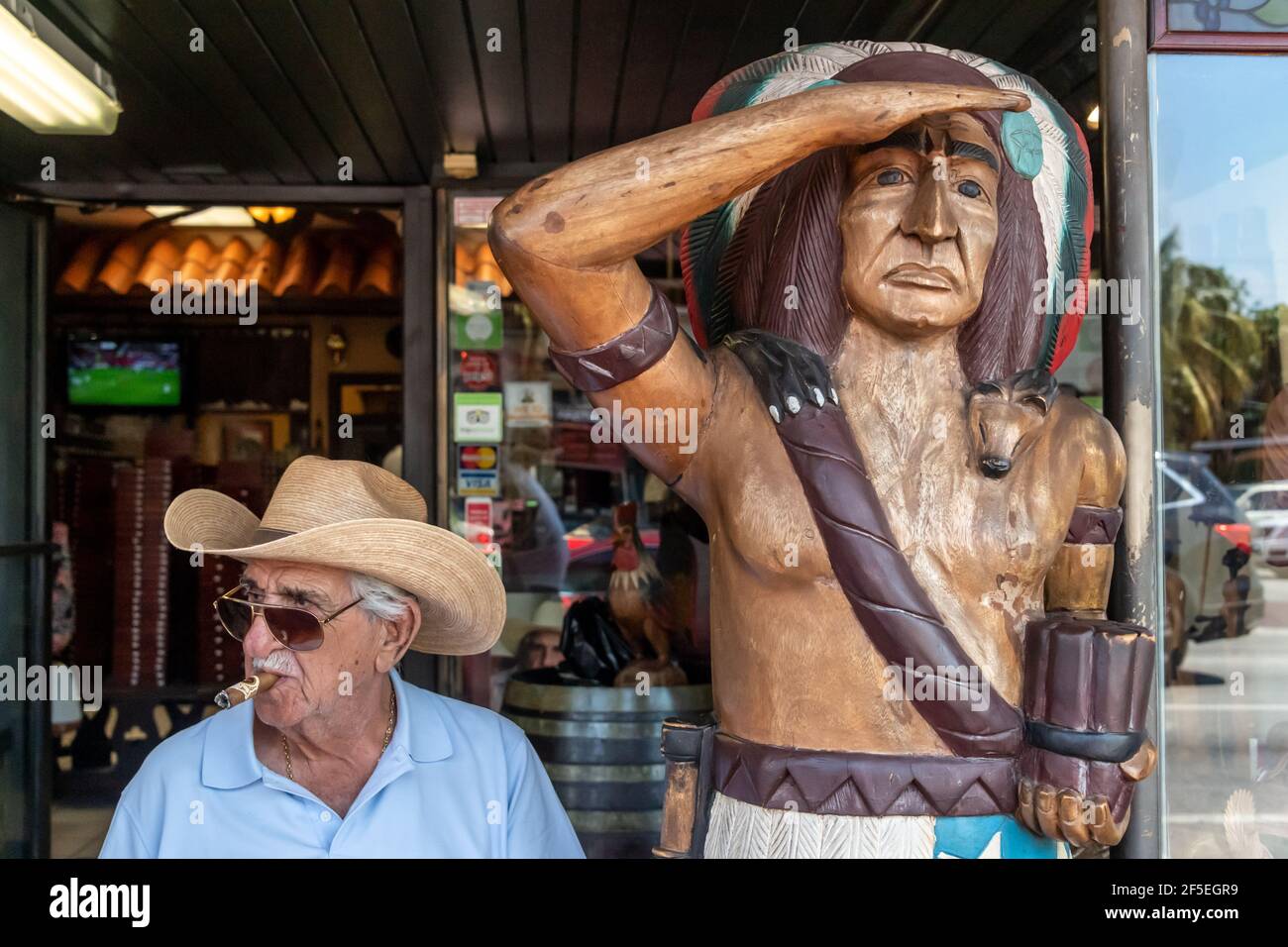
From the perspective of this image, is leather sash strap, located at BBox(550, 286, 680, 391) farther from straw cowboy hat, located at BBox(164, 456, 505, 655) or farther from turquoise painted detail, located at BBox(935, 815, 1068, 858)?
turquoise painted detail, located at BBox(935, 815, 1068, 858)

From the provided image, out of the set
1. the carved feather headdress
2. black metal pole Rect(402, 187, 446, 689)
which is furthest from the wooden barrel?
black metal pole Rect(402, 187, 446, 689)

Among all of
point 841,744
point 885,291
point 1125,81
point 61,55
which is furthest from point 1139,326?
point 61,55

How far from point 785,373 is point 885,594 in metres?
0.33

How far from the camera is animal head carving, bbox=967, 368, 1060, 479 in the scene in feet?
5.13

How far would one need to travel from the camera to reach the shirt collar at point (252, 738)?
1.78 metres

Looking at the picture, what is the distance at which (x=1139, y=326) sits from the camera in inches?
71.7

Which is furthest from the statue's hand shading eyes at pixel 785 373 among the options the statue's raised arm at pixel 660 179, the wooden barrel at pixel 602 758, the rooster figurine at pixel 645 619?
the rooster figurine at pixel 645 619

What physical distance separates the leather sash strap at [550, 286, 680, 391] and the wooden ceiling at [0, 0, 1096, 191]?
1.52 m

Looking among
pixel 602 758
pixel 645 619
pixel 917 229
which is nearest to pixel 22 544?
pixel 645 619

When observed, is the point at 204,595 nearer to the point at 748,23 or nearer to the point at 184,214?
the point at 184,214

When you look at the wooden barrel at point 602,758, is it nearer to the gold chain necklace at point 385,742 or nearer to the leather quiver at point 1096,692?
the gold chain necklace at point 385,742

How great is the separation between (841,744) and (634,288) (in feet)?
2.20

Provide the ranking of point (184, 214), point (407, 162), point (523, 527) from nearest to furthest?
point (407, 162) → point (523, 527) → point (184, 214)

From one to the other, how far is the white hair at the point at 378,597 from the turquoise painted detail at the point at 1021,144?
1.17 m
